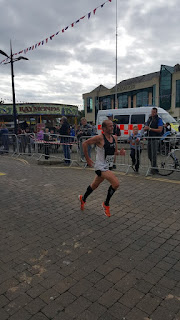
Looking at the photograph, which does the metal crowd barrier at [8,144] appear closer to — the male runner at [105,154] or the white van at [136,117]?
the white van at [136,117]

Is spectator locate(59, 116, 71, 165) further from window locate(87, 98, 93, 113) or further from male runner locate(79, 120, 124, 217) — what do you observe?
window locate(87, 98, 93, 113)

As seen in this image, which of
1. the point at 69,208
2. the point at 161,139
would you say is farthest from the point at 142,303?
the point at 161,139

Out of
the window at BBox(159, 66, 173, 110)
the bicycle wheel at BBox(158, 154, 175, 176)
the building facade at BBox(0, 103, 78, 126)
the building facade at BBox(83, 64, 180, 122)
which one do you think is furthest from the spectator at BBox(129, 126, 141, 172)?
the window at BBox(159, 66, 173, 110)

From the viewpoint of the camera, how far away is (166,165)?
702cm

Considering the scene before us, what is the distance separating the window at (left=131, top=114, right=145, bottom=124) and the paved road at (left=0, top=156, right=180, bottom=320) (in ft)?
36.9

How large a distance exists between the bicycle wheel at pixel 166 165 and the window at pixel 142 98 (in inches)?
1469

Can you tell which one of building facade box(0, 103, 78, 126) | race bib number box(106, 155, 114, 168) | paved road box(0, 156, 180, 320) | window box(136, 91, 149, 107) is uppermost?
window box(136, 91, 149, 107)

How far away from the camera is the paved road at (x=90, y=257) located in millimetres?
2199

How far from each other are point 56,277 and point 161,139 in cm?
549

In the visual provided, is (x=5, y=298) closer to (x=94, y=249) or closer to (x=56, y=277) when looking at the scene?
(x=56, y=277)

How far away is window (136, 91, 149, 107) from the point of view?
139 ft

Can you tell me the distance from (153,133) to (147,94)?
1476 inches

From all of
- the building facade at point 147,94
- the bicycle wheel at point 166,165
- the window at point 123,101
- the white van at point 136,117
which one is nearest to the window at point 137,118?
the white van at point 136,117

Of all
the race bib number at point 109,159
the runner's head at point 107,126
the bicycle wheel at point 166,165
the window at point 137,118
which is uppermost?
the window at point 137,118
